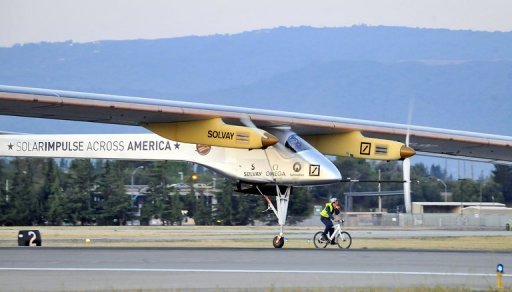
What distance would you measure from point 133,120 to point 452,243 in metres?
11.2

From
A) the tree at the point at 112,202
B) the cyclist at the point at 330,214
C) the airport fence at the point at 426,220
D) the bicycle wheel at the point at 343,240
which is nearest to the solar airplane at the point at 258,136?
the cyclist at the point at 330,214

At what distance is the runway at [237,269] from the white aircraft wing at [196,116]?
5.32 m

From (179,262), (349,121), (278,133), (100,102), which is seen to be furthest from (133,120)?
(179,262)

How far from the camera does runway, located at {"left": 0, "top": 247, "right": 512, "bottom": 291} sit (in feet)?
54.1

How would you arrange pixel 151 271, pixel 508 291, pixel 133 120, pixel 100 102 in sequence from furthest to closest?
pixel 133 120, pixel 100 102, pixel 151 271, pixel 508 291

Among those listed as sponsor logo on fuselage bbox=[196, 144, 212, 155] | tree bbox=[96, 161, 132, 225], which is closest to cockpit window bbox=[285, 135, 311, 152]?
sponsor logo on fuselage bbox=[196, 144, 212, 155]

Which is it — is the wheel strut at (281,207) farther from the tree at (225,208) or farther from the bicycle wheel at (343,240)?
the tree at (225,208)

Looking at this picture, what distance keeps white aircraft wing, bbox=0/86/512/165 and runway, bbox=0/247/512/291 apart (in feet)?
17.4

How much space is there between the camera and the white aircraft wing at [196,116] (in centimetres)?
2741

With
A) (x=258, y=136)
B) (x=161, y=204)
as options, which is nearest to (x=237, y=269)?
(x=258, y=136)

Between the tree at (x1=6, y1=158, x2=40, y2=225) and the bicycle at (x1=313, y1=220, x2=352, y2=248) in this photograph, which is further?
the tree at (x1=6, y1=158, x2=40, y2=225)

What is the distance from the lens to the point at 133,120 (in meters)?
29.7

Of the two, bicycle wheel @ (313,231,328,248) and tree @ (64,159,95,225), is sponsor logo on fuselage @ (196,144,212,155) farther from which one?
tree @ (64,159,95,225)

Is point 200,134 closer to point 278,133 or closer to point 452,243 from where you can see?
point 278,133
